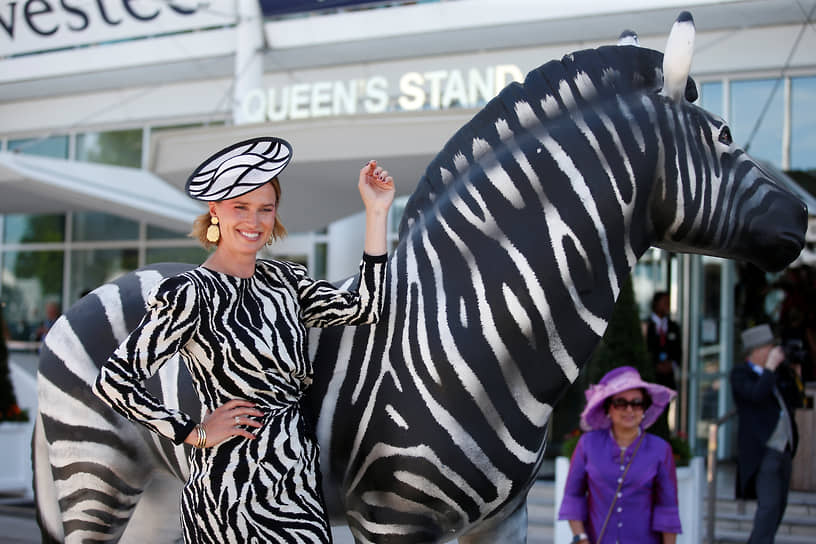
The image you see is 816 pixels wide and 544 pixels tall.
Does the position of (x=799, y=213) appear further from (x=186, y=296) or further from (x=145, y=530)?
(x=145, y=530)

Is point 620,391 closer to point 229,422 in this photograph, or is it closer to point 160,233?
point 229,422

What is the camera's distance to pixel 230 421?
192 cm

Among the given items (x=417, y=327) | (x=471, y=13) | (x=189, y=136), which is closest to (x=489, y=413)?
(x=417, y=327)

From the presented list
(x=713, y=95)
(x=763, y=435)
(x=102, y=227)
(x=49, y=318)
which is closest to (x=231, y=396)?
(x=763, y=435)

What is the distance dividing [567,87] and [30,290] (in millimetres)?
16251

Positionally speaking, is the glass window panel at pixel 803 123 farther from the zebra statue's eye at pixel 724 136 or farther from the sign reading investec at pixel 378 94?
the zebra statue's eye at pixel 724 136

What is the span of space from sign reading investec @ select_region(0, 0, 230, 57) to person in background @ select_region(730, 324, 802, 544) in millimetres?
8959

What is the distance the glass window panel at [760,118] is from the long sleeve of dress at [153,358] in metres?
9.99

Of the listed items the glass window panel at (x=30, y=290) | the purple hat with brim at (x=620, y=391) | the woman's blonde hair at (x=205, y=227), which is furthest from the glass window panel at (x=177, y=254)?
the woman's blonde hair at (x=205, y=227)

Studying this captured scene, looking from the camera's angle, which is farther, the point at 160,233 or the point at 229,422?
the point at 160,233

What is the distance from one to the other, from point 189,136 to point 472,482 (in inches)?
319

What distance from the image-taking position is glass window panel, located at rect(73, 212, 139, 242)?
15695 mm

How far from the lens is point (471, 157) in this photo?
231cm

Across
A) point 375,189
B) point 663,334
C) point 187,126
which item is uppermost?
point 187,126
